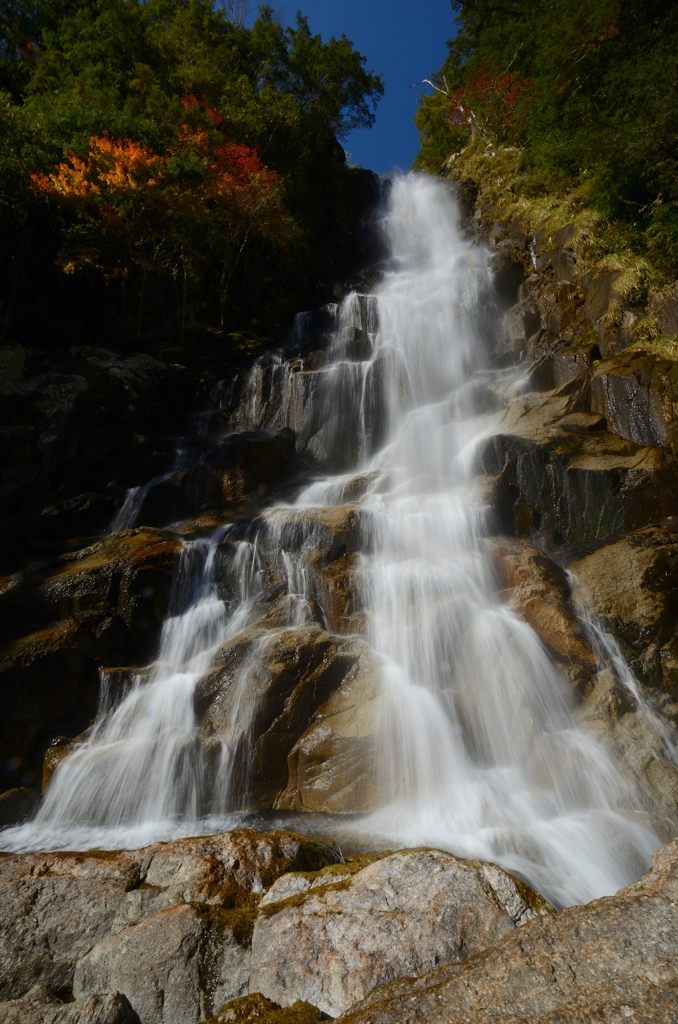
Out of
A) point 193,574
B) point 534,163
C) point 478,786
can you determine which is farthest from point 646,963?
point 534,163

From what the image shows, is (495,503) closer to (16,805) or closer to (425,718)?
(425,718)

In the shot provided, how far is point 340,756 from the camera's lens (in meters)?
6.36

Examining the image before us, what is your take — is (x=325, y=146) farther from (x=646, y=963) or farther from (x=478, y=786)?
(x=646, y=963)

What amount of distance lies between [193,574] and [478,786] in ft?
17.6

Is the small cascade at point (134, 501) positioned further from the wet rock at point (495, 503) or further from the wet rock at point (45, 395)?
the wet rock at point (495, 503)

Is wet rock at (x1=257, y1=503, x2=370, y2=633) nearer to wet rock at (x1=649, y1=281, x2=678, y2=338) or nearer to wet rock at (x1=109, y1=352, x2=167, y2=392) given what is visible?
wet rock at (x1=649, y1=281, x2=678, y2=338)

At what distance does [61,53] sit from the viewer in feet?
67.4

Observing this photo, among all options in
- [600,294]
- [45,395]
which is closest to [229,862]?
[45,395]

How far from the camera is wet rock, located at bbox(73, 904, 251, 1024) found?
2727 millimetres

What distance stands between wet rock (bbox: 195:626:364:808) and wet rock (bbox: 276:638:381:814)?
4.6 inches

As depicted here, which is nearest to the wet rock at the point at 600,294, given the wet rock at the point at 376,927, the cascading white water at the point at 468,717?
the cascading white water at the point at 468,717

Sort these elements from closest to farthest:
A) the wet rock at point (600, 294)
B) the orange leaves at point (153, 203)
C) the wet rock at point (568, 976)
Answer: the wet rock at point (568, 976) < the wet rock at point (600, 294) < the orange leaves at point (153, 203)

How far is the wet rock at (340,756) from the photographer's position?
6.07m

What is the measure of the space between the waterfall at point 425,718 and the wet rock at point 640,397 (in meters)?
2.28
